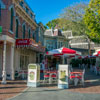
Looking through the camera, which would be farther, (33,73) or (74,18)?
(74,18)

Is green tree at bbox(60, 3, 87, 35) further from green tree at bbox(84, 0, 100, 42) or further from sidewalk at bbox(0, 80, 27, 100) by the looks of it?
sidewalk at bbox(0, 80, 27, 100)

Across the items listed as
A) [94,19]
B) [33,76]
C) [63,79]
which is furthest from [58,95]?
[94,19]

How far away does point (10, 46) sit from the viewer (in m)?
13.4

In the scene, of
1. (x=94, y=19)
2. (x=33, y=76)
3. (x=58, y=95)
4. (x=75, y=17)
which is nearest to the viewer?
(x=58, y=95)

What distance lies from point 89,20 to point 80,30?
Answer: 19.8m

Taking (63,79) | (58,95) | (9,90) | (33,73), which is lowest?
(58,95)

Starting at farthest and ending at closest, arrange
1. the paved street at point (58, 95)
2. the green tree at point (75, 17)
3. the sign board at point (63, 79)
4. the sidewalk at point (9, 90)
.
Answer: the green tree at point (75, 17), the sign board at point (63, 79), the sidewalk at point (9, 90), the paved street at point (58, 95)

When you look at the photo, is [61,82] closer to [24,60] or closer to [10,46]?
[10,46]

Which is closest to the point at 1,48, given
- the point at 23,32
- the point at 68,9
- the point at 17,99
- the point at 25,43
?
the point at 25,43

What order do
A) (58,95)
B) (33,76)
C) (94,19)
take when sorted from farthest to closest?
(94,19), (33,76), (58,95)

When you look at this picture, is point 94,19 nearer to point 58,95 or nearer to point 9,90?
point 58,95

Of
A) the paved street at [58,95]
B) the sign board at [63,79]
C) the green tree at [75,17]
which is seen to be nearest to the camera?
the paved street at [58,95]

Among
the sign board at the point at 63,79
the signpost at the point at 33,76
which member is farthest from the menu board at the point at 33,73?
the sign board at the point at 63,79

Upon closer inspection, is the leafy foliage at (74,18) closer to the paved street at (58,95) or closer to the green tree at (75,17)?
the green tree at (75,17)
